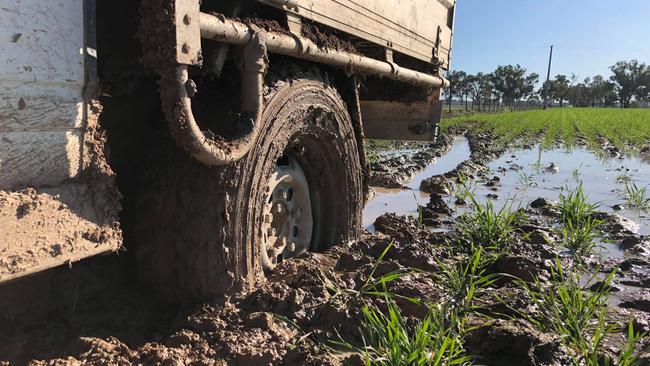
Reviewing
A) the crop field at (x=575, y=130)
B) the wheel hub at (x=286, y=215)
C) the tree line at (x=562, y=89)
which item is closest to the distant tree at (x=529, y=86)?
the tree line at (x=562, y=89)

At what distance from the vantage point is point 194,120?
1.79m

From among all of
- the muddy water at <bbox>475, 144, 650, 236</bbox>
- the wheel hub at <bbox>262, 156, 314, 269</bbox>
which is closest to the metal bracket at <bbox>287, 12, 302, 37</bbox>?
the wheel hub at <bbox>262, 156, 314, 269</bbox>

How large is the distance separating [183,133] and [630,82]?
10924 centimetres

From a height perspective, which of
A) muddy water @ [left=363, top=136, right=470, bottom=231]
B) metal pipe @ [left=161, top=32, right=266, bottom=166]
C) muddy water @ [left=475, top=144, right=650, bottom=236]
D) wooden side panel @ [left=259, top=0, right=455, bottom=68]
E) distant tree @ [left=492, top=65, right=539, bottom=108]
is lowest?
muddy water @ [left=363, top=136, right=470, bottom=231]

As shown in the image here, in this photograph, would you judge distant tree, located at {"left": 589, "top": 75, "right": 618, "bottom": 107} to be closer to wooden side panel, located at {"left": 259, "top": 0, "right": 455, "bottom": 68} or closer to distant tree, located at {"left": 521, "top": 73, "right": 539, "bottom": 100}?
distant tree, located at {"left": 521, "top": 73, "right": 539, "bottom": 100}

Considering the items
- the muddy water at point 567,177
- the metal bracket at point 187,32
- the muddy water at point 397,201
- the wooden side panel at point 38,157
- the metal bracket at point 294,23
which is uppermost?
the metal bracket at point 294,23

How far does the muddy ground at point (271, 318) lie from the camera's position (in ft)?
5.87

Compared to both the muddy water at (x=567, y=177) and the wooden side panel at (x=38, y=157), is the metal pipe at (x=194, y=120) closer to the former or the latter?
the wooden side panel at (x=38, y=157)

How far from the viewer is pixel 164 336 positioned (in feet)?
6.34

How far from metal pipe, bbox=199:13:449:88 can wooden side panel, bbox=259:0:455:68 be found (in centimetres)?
15

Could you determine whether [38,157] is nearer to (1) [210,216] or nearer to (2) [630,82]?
(1) [210,216]

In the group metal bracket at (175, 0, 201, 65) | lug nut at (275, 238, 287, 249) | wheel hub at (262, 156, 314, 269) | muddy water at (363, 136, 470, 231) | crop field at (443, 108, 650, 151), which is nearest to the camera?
metal bracket at (175, 0, 201, 65)

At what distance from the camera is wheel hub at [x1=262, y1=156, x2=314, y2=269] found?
98.3 inches

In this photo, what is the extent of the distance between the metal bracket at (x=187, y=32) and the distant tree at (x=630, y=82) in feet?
355
